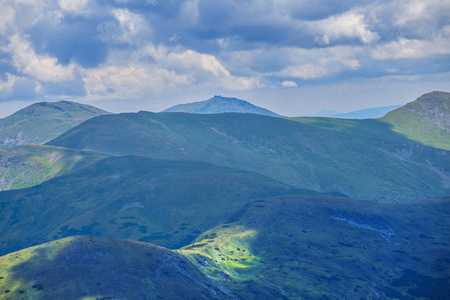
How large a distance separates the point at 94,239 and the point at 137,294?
140 ft

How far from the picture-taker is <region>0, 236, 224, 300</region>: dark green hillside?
145 m

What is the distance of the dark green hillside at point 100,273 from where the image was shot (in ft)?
476

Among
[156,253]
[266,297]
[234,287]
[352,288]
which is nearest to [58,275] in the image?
[156,253]

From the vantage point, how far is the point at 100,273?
6225 inches

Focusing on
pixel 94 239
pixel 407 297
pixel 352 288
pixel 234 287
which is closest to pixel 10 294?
pixel 94 239

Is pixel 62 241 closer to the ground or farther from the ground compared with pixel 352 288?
farther from the ground

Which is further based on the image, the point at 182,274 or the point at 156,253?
the point at 156,253

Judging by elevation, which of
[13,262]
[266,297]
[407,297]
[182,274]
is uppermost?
[13,262]

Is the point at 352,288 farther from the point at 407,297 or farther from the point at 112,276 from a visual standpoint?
the point at 112,276

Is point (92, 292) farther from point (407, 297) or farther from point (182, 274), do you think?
point (407, 297)

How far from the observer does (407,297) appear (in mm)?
196125

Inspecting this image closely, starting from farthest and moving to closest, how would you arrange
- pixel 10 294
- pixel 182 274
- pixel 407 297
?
1. pixel 407 297
2. pixel 182 274
3. pixel 10 294

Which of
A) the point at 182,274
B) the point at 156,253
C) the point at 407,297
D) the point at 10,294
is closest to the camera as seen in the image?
the point at 10,294

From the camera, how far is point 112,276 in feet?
516
